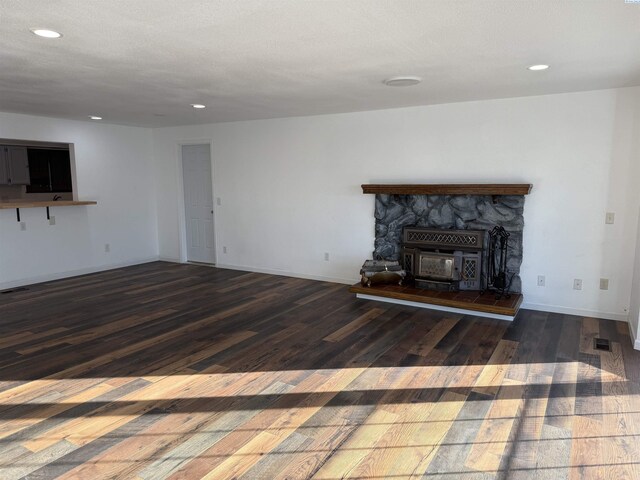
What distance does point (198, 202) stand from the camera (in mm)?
7168

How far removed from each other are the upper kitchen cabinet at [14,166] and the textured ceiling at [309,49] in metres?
2.75

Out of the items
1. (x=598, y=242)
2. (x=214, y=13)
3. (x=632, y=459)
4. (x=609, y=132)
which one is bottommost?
(x=632, y=459)

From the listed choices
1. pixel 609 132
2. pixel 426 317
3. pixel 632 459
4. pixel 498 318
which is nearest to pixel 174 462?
pixel 632 459

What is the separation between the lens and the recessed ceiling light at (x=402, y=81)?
362 centimetres

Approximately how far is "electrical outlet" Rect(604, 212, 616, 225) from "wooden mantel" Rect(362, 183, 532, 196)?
732mm

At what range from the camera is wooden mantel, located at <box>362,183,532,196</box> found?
14.2 ft

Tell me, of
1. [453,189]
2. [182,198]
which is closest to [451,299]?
[453,189]

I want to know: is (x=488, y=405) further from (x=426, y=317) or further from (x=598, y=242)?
(x=598, y=242)

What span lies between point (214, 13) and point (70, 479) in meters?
2.36

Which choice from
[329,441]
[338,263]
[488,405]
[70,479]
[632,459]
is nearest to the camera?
[70,479]

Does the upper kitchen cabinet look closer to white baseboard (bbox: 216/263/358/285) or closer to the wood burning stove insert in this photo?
white baseboard (bbox: 216/263/358/285)

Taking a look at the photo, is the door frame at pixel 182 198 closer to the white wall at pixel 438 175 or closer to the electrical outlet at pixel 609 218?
the white wall at pixel 438 175

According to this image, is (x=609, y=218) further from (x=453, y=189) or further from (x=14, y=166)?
(x=14, y=166)

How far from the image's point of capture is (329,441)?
7.52 feet
